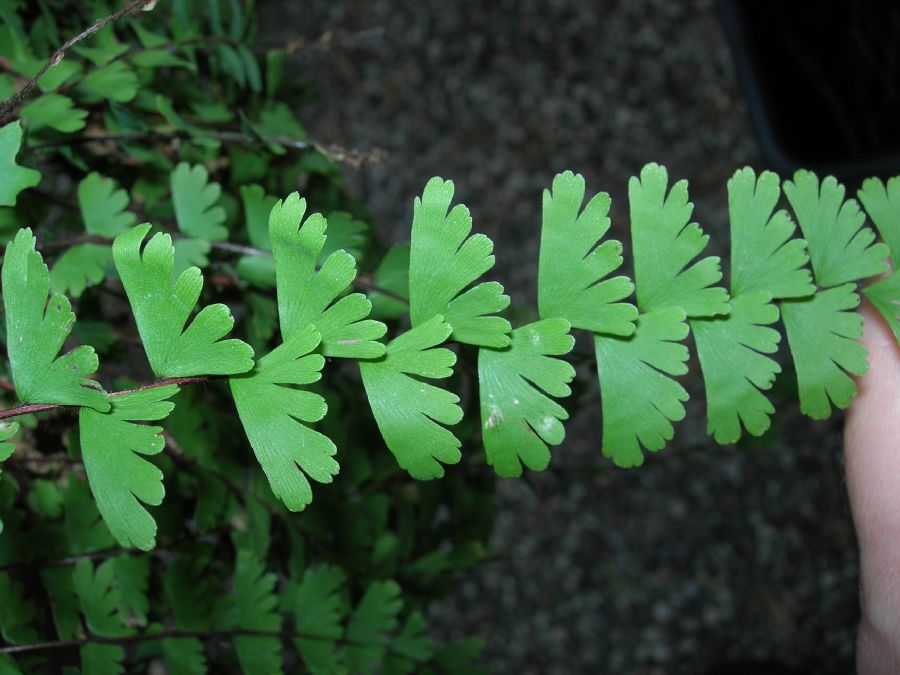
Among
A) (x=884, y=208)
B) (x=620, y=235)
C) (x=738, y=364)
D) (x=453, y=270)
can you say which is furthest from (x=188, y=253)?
(x=620, y=235)

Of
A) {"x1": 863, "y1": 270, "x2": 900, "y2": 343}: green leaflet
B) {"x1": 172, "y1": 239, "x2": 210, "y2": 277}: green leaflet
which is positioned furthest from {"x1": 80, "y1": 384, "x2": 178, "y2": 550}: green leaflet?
{"x1": 863, "y1": 270, "x2": 900, "y2": 343}: green leaflet

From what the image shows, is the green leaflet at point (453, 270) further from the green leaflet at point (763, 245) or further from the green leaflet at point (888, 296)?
the green leaflet at point (888, 296)

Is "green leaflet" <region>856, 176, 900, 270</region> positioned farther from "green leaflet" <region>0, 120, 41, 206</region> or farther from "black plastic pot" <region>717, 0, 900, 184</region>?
"black plastic pot" <region>717, 0, 900, 184</region>

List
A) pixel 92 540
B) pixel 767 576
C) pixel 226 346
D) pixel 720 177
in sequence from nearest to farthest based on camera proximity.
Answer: pixel 226 346
pixel 92 540
pixel 767 576
pixel 720 177

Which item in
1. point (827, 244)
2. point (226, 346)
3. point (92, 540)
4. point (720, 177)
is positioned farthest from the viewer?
point (720, 177)

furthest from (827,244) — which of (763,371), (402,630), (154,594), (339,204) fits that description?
(154,594)

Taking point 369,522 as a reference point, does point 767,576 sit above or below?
below

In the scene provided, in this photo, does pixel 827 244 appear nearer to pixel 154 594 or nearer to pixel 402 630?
pixel 402 630
